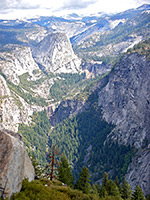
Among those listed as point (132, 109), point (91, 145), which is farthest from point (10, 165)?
point (91, 145)

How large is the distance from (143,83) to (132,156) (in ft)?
156

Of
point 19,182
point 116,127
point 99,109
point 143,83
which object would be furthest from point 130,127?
point 19,182

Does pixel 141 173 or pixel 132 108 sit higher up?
pixel 132 108

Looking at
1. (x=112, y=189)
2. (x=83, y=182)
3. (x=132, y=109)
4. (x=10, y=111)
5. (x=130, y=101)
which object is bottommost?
(x=10, y=111)

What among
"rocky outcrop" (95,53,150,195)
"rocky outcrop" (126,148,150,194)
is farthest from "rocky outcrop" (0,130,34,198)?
"rocky outcrop" (95,53,150,195)

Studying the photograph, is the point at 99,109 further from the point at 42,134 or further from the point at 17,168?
the point at 17,168

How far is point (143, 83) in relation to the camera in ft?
416

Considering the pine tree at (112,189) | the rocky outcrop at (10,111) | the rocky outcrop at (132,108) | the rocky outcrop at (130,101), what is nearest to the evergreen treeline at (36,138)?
the rocky outcrop at (10,111)

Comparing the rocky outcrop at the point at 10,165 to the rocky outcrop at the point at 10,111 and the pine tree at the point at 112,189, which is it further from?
the rocky outcrop at the point at 10,111

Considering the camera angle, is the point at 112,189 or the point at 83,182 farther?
the point at 112,189

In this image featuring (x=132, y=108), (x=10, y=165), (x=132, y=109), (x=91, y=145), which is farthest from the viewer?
(x=91, y=145)

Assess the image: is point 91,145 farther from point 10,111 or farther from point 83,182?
point 83,182

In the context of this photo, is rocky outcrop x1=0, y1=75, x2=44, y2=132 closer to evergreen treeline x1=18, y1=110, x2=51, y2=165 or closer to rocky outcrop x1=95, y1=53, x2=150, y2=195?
evergreen treeline x1=18, y1=110, x2=51, y2=165

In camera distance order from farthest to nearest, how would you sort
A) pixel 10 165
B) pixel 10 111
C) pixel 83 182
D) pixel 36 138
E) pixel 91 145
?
pixel 36 138
pixel 10 111
pixel 91 145
pixel 83 182
pixel 10 165
